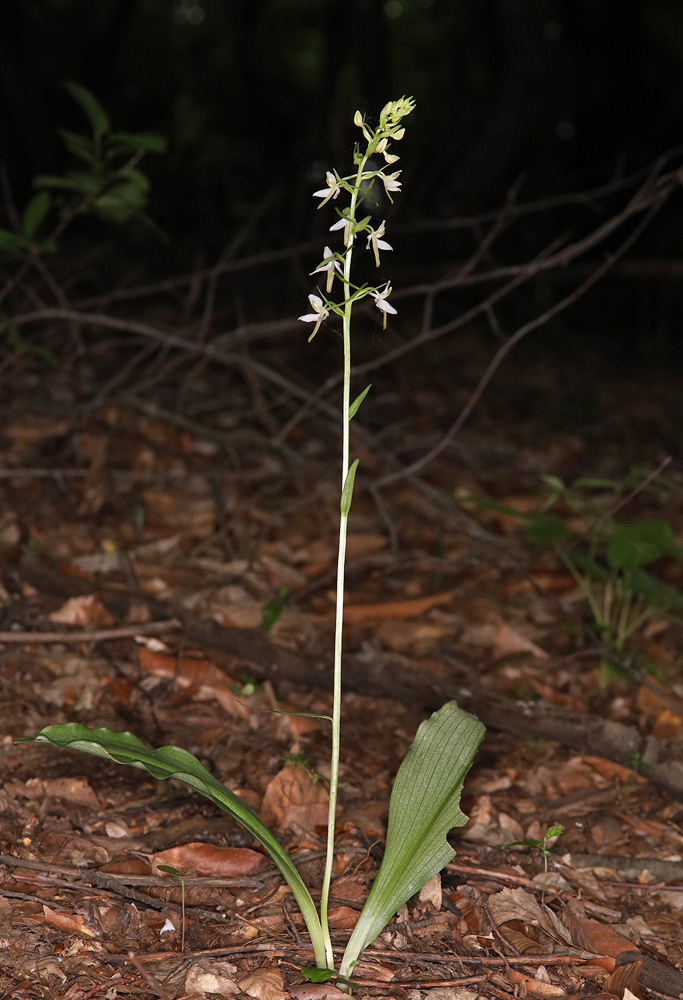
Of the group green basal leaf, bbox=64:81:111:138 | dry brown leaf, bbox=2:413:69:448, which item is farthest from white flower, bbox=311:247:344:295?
dry brown leaf, bbox=2:413:69:448

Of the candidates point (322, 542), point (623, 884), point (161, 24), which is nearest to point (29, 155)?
point (322, 542)

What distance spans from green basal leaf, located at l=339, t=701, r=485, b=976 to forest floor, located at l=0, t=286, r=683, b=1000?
0.11 metres

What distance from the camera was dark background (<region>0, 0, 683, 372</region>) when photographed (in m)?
5.68

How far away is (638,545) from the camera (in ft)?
8.16

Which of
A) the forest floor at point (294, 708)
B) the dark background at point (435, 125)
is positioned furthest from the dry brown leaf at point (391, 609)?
the dark background at point (435, 125)

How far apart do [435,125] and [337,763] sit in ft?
23.1

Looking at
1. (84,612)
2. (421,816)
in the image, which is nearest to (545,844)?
(421,816)

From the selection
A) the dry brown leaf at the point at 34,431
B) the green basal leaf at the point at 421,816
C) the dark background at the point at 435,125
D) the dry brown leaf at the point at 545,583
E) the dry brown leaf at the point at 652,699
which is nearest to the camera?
the green basal leaf at the point at 421,816

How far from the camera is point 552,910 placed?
1.65m

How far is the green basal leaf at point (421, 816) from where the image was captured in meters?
1.40

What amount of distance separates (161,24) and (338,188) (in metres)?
12.6

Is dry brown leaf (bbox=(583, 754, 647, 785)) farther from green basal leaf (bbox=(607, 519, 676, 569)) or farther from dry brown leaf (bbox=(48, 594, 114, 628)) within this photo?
dry brown leaf (bbox=(48, 594, 114, 628))

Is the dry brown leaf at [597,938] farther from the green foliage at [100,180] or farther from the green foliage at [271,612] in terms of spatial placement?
the green foliage at [100,180]

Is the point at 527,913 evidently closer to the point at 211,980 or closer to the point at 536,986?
the point at 536,986
